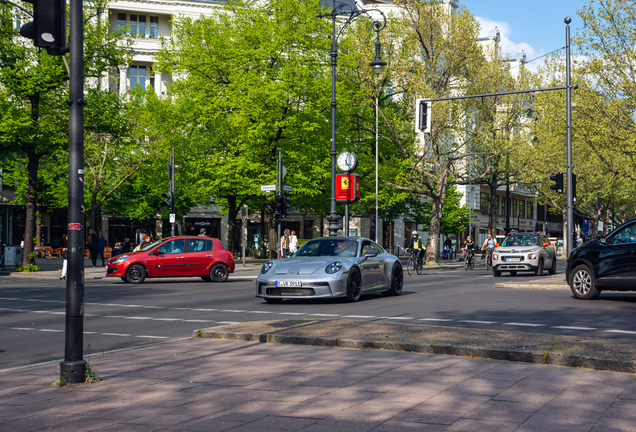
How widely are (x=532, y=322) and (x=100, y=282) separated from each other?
1648 cm

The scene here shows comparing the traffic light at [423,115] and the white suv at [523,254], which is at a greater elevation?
the traffic light at [423,115]

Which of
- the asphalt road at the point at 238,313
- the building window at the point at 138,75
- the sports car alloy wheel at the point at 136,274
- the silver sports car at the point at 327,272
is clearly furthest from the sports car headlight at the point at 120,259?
the building window at the point at 138,75

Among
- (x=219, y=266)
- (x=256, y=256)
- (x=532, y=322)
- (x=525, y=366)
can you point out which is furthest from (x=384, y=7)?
(x=525, y=366)

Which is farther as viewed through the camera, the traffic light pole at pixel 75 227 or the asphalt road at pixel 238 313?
the asphalt road at pixel 238 313

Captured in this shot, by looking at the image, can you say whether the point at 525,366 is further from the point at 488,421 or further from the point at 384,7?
the point at 384,7

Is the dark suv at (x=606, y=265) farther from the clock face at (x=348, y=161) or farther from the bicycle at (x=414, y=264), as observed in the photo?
the bicycle at (x=414, y=264)

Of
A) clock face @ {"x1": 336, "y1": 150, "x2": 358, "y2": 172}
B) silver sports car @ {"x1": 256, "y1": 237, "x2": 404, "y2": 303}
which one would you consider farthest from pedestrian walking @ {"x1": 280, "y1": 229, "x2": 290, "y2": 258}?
silver sports car @ {"x1": 256, "y1": 237, "x2": 404, "y2": 303}

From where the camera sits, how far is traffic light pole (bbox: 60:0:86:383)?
618cm

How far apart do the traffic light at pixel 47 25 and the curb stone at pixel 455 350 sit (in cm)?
427

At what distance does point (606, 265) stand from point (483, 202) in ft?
204

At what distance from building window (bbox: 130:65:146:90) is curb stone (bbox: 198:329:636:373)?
51.8 metres

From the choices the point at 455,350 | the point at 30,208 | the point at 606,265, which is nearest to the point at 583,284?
the point at 606,265

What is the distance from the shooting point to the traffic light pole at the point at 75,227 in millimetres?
6184

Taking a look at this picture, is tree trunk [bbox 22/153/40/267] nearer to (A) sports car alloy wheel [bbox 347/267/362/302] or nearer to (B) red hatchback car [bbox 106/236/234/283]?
(B) red hatchback car [bbox 106/236/234/283]
